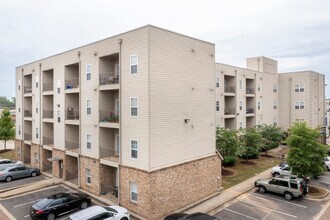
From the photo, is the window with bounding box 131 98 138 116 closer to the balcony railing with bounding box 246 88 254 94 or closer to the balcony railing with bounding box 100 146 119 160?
the balcony railing with bounding box 100 146 119 160

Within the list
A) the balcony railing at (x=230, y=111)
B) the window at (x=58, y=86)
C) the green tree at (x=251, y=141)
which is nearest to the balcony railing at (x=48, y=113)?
the window at (x=58, y=86)

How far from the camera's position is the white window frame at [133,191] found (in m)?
16.7

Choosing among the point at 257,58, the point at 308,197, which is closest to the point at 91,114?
the point at 308,197

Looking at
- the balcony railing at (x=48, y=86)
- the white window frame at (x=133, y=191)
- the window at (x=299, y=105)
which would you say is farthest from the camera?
the window at (x=299, y=105)

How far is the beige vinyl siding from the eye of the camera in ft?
52.8

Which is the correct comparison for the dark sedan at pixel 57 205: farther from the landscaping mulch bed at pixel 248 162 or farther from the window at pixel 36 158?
the landscaping mulch bed at pixel 248 162

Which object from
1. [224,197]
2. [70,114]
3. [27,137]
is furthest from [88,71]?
[27,137]

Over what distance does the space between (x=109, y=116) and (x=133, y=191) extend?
6601 millimetres

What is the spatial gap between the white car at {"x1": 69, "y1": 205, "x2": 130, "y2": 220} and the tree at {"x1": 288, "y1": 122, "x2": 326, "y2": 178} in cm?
1564

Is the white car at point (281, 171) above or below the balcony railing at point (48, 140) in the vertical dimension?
below

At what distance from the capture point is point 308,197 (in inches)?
798

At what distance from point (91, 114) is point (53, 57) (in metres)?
9.94

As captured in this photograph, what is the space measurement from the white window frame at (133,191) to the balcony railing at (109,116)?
5.09 meters

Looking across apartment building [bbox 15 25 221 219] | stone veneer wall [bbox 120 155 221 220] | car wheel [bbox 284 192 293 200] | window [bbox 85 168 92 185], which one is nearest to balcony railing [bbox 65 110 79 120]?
apartment building [bbox 15 25 221 219]
